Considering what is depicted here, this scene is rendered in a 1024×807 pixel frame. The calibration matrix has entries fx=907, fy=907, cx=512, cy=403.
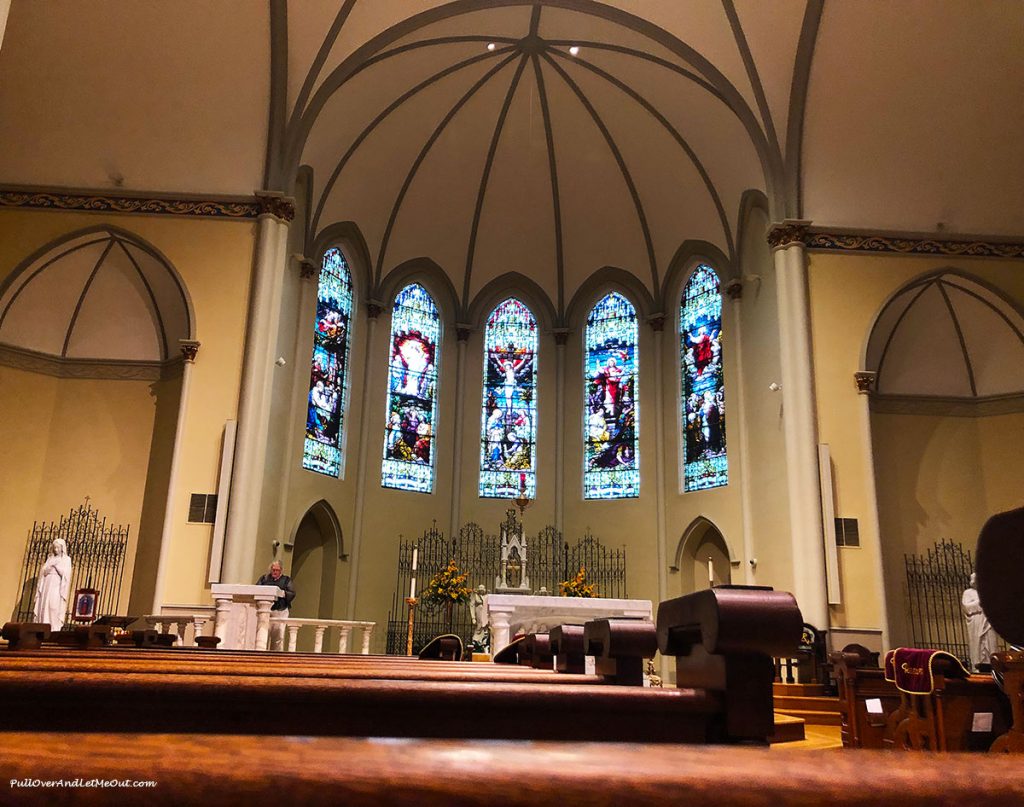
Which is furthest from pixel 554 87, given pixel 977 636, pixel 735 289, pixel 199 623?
pixel 977 636

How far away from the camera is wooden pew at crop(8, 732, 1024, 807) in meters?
0.58

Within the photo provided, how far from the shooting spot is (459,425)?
17.2 meters

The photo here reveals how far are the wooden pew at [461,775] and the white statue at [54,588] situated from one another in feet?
40.0

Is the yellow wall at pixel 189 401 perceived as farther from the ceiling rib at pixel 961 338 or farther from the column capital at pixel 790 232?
the ceiling rib at pixel 961 338

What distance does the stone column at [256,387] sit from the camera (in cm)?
1102

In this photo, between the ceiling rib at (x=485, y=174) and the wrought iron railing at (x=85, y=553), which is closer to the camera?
the wrought iron railing at (x=85, y=553)

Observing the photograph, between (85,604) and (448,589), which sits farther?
(448,589)

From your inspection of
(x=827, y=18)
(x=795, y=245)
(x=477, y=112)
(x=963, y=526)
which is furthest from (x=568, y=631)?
(x=477, y=112)

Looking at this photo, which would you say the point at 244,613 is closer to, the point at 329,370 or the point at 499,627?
the point at 499,627

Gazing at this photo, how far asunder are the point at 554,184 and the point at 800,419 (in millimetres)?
7503

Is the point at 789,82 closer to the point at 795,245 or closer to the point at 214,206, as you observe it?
the point at 795,245

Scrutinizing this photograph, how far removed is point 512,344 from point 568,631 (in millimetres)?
15328

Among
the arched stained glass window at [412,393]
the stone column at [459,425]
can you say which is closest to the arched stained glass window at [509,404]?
the stone column at [459,425]

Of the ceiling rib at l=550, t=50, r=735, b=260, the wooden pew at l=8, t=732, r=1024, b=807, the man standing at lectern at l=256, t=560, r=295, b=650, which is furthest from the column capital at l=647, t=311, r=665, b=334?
the wooden pew at l=8, t=732, r=1024, b=807
